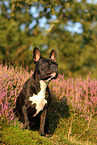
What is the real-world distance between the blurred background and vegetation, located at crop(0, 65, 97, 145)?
4423 millimetres

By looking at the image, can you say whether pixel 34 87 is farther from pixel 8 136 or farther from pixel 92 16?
pixel 92 16

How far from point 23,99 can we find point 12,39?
14.0m

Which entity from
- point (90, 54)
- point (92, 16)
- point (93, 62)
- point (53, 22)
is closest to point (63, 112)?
point (53, 22)

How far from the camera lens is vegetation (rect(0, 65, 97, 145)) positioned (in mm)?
4062

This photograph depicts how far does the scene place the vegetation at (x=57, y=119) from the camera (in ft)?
13.3

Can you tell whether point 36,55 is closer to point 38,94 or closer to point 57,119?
point 38,94

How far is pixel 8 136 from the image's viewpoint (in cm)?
393

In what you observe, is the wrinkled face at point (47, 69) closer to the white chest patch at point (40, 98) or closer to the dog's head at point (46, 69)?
the dog's head at point (46, 69)

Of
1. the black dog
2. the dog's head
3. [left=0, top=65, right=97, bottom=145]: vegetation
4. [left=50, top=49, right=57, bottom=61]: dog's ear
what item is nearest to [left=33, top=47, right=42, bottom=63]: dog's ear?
the black dog

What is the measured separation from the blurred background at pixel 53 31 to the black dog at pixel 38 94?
19.9 feet

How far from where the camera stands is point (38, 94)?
14.1 feet

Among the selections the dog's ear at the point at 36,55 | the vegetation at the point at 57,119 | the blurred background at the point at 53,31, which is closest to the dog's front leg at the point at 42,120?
the vegetation at the point at 57,119

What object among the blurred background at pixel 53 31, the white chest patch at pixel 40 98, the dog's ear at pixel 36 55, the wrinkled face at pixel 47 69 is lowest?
the white chest patch at pixel 40 98

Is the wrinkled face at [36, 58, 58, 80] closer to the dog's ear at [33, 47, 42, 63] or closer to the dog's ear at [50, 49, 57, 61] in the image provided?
the dog's ear at [33, 47, 42, 63]
